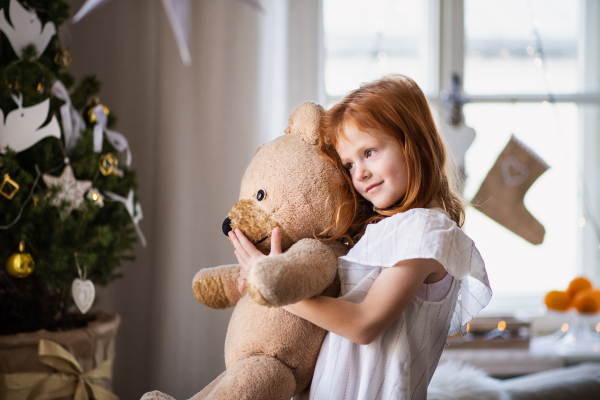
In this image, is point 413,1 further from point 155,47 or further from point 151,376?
point 151,376

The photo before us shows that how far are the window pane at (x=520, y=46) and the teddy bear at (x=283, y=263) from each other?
1.36m

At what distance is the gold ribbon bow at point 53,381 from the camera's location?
1010 millimetres

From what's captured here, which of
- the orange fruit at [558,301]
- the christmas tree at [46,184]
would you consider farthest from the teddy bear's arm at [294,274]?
the orange fruit at [558,301]

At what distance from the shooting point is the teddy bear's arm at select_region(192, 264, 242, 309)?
2.77 ft

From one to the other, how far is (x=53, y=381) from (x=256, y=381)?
2.00 ft

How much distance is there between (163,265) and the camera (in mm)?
1531

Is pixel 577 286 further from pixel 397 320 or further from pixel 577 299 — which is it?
pixel 397 320

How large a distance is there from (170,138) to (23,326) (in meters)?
0.71

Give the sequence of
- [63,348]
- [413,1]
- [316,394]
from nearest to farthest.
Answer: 1. [316,394]
2. [63,348]
3. [413,1]

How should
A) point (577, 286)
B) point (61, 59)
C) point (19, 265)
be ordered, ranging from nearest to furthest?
point (19, 265), point (61, 59), point (577, 286)

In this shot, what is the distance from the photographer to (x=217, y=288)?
2.77ft

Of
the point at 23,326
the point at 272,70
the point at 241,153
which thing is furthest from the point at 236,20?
the point at 23,326

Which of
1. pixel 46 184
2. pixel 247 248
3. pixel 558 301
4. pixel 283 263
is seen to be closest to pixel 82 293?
pixel 46 184

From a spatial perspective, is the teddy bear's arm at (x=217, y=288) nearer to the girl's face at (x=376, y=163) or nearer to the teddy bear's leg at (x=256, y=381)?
the teddy bear's leg at (x=256, y=381)
